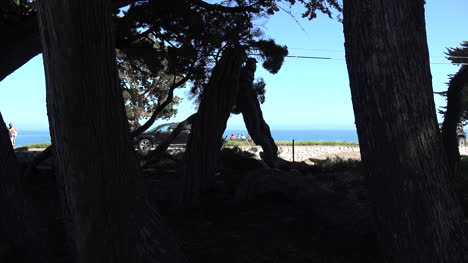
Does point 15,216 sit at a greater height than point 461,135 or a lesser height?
lesser

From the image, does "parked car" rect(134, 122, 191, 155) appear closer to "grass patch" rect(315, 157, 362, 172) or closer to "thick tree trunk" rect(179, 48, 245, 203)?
"grass patch" rect(315, 157, 362, 172)

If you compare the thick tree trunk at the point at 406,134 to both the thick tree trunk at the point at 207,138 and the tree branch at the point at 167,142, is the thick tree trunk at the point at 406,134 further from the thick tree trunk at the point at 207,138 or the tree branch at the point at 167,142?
the tree branch at the point at 167,142

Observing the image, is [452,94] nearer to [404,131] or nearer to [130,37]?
[404,131]

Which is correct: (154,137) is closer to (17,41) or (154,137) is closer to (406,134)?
(17,41)

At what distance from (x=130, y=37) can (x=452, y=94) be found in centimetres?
Result: 639

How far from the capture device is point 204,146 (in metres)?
7.14

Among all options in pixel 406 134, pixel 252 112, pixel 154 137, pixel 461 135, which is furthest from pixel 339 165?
pixel 461 135

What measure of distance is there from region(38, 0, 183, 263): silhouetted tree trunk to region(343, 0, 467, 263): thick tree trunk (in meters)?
1.92

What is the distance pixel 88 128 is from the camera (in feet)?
9.99

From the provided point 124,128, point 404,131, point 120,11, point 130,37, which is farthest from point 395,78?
point 120,11

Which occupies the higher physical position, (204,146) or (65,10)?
(65,10)

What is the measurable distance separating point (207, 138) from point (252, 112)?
1.43 metres

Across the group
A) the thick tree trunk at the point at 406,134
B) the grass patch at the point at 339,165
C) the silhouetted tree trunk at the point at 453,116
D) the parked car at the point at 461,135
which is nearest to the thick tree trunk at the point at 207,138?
the silhouetted tree trunk at the point at 453,116

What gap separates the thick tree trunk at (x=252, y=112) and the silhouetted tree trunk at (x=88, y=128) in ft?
15.6
